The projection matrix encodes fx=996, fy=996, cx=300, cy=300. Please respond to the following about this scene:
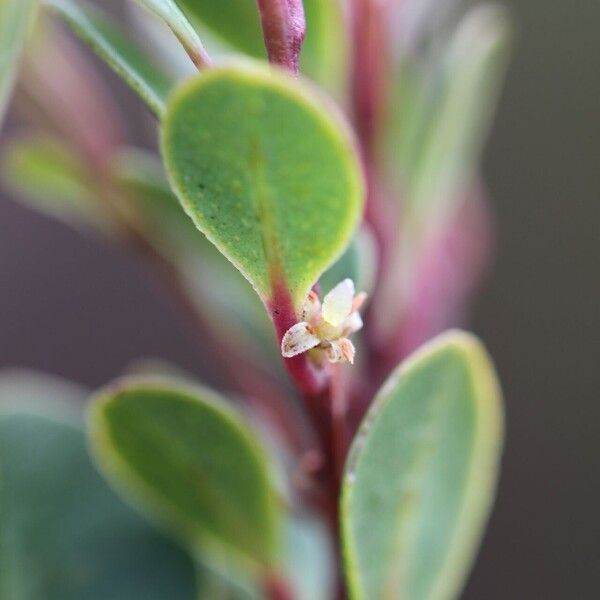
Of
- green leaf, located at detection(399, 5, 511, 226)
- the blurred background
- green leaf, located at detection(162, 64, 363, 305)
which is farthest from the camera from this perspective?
the blurred background

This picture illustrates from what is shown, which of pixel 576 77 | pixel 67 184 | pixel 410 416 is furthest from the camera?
pixel 576 77

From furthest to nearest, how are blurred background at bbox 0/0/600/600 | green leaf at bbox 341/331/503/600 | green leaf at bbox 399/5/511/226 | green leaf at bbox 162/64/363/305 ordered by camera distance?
blurred background at bbox 0/0/600/600 → green leaf at bbox 399/5/511/226 → green leaf at bbox 341/331/503/600 → green leaf at bbox 162/64/363/305

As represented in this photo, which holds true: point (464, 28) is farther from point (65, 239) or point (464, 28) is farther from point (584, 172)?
point (65, 239)

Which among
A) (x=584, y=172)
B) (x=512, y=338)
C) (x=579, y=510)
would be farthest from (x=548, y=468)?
(x=584, y=172)

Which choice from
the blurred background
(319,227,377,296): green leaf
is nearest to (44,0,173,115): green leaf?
(319,227,377,296): green leaf

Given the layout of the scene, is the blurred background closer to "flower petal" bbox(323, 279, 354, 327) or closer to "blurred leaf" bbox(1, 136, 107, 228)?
"blurred leaf" bbox(1, 136, 107, 228)

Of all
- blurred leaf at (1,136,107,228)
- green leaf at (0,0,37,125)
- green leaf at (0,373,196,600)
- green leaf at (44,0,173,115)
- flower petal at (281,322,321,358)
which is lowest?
green leaf at (0,373,196,600)

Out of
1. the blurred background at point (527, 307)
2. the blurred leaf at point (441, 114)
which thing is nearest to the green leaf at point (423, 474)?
the blurred leaf at point (441, 114)
